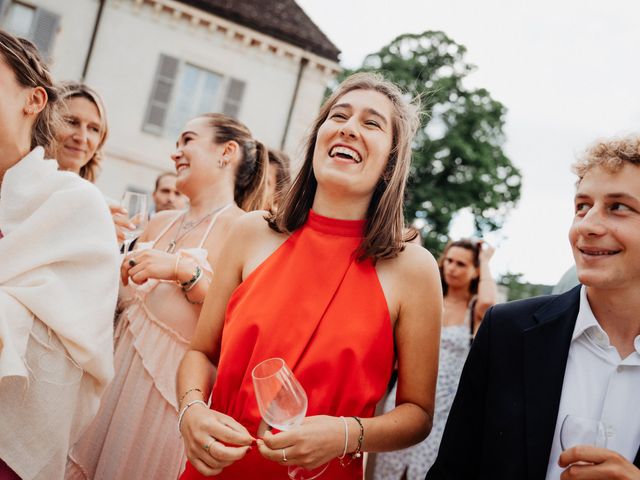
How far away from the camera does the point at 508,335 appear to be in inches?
96.1

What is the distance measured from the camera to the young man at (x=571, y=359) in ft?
7.19

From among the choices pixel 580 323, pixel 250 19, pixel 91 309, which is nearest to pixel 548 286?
pixel 580 323

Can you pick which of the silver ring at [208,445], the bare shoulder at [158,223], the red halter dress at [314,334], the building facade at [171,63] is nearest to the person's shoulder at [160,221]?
the bare shoulder at [158,223]

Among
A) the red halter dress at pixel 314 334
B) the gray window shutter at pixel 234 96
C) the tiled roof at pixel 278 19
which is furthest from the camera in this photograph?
the gray window shutter at pixel 234 96

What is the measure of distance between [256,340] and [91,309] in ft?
2.10

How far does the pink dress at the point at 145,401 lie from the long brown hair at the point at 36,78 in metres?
0.94

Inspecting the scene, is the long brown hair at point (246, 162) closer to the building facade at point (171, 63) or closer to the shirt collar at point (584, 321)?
the shirt collar at point (584, 321)

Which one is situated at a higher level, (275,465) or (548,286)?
(548,286)

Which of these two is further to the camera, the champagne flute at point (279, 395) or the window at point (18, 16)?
the window at point (18, 16)

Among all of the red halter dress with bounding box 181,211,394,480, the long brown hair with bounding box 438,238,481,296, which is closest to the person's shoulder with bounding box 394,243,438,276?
the red halter dress with bounding box 181,211,394,480

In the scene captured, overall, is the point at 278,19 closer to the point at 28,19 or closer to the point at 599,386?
the point at 28,19

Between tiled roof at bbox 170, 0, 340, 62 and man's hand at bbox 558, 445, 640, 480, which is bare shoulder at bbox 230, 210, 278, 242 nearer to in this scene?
man's hand at bbox 558, 445, 640, 480

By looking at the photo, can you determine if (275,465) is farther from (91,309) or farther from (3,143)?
(3,143)

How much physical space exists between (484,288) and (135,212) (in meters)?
3.34
